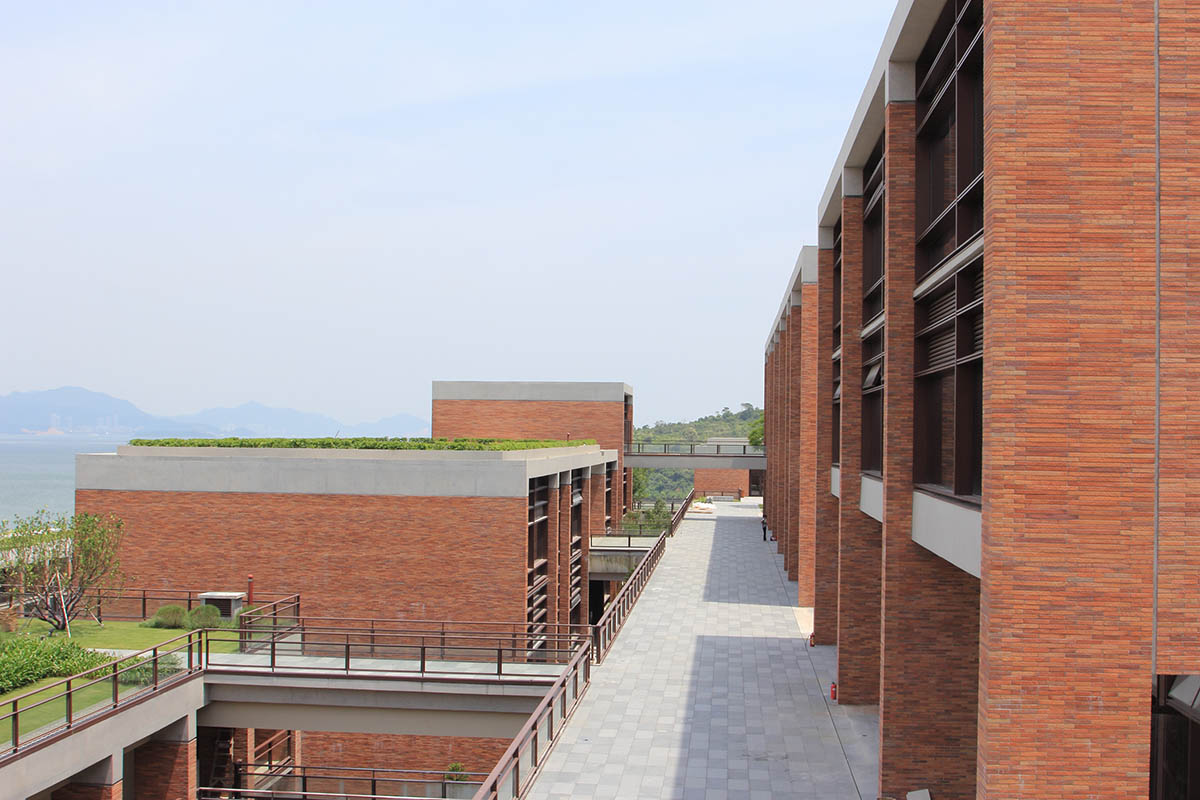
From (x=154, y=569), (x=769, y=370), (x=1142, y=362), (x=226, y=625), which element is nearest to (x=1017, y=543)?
(x=1142, y=362)

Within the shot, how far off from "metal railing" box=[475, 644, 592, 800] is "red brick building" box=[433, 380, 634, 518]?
1312 inches

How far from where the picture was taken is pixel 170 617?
76.9 ft

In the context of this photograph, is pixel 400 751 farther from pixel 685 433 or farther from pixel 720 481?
pixel 685 433

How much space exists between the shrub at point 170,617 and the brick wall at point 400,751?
4281mm

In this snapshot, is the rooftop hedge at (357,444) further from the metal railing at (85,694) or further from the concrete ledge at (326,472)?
the metal railing at (85,694)

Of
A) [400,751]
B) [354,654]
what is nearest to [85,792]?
[354,654]

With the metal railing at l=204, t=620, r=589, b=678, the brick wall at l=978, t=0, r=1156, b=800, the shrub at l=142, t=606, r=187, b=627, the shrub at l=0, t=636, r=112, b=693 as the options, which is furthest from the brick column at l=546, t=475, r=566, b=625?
the brick wall at l=978, t=0, r=1156, b=800

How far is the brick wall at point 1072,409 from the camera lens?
8523 mm

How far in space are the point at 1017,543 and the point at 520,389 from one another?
4422 cm

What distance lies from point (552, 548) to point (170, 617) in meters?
10.7

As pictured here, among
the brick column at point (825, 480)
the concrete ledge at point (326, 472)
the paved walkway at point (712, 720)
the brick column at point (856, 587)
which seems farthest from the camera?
the concrete ledge at point (326, 472)

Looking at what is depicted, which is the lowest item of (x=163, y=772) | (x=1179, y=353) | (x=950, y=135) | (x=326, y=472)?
(x=163, y=772)

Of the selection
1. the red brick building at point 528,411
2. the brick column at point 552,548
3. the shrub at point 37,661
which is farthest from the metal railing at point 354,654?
the red brick building at point 528,411

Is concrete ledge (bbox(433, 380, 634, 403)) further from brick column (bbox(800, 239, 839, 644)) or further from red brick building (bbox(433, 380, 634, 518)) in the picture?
brick column (bbox(800, 239, 839, 644))
